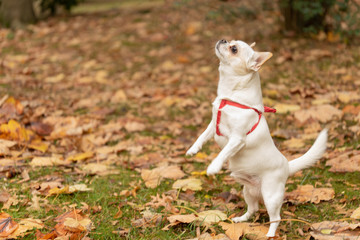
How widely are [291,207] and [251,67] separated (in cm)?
104

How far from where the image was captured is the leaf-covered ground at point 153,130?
99.8 inches

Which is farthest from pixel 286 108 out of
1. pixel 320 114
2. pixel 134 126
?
pixel 134 126

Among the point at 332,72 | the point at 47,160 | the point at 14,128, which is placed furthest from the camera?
the point at 332,72

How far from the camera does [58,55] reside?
758 cm

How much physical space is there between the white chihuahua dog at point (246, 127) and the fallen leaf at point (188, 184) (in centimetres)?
66

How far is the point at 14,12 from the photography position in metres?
9.02

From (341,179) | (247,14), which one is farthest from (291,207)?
(247,14)

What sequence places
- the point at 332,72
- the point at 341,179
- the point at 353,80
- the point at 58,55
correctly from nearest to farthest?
1. the point at 341,179
2. the point at 353,80
3. the point at 332,72
4. the point at 58,55

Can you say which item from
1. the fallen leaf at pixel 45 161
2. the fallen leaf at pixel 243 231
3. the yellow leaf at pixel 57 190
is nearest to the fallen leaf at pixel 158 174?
the yellow leaf at pixel 57 190

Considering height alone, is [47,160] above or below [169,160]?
above

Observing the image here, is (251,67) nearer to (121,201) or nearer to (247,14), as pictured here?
(121,201)

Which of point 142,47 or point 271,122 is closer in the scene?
point 271,122

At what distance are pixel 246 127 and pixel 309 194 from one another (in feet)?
3.01

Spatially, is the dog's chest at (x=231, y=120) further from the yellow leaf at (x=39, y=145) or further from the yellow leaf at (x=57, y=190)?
the yellow leaf at (x=39, y=145)
